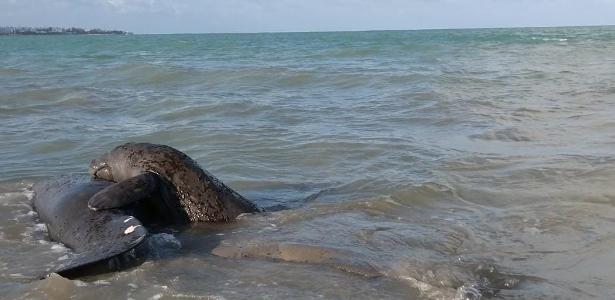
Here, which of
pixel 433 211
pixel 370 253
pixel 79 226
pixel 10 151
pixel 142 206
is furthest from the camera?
pixel 10 151

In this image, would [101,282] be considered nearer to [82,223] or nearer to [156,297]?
[156,297]

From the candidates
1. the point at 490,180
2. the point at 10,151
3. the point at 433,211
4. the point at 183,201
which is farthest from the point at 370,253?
the point at 10,151

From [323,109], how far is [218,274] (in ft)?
26.8

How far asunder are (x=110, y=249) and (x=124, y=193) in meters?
0.90

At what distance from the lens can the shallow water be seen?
12.6ft

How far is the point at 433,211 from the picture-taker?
550 centimetres

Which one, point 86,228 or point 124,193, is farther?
point 124,193

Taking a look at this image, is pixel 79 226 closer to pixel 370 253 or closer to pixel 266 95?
pixel 370 253

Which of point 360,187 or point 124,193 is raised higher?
point 124,193

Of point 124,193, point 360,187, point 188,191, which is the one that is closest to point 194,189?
point 188,191

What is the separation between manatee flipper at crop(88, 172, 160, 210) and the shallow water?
0.36m

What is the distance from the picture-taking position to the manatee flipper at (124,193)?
4672 mm

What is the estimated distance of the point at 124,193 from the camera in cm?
476

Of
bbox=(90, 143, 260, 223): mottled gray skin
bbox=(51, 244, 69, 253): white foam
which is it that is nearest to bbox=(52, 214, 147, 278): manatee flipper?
bbox=(51, 244, 69, 253): white foam
